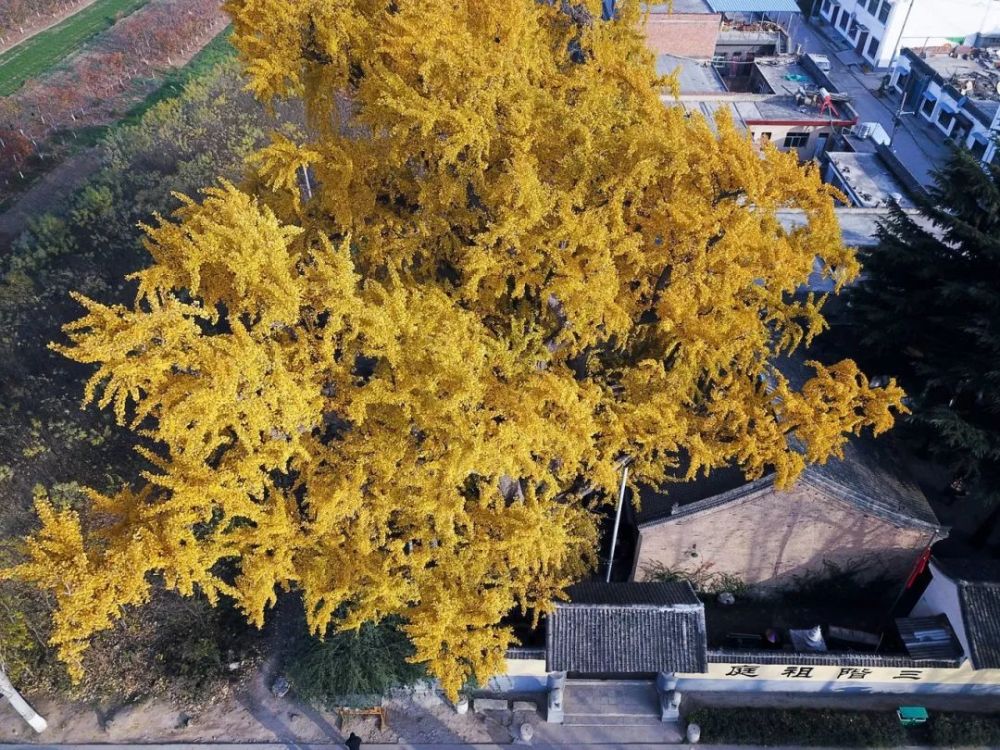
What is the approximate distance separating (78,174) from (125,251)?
9069mm

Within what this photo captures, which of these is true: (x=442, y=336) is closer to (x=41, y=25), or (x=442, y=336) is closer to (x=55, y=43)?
(x=55, y=43)

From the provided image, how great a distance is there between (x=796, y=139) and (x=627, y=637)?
94.1ft

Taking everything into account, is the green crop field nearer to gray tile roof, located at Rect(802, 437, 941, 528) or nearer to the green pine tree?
the green pine tree

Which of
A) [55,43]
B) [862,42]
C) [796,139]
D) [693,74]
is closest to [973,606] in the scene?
[796,139]

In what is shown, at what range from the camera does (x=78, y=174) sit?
33.5 metres

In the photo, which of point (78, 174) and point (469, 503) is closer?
point (469, 503)

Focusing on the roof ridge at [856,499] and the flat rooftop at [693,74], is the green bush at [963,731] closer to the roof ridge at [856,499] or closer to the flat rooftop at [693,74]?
the roof ridge at [856,499]

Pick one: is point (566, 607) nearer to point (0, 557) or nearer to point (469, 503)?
point (469, 503)

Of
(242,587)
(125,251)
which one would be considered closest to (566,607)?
(242,587)

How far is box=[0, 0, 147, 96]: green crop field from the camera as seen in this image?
138 ft

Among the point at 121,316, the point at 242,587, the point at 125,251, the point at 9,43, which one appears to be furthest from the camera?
the point at 9,43

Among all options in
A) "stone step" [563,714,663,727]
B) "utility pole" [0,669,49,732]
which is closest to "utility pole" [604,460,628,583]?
"stone step" [563,714,663,727]

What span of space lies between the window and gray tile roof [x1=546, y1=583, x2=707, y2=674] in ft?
89.4

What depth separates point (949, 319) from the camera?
16.6 meters
